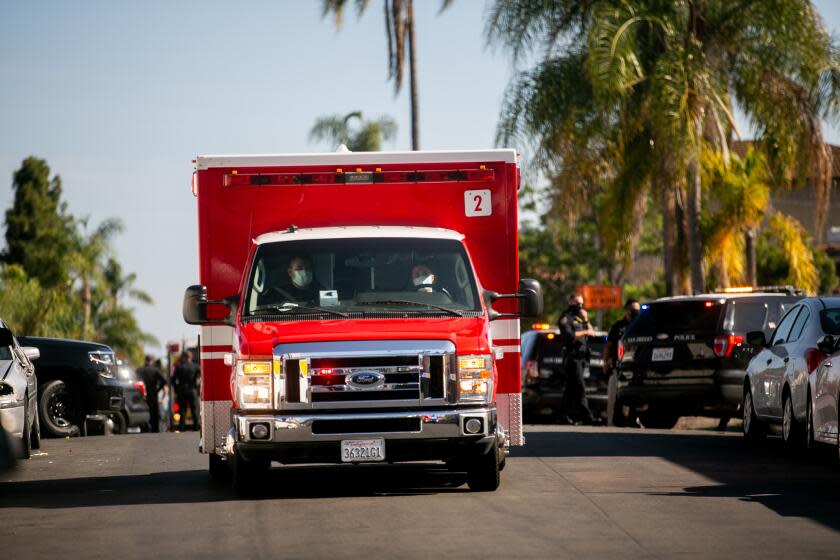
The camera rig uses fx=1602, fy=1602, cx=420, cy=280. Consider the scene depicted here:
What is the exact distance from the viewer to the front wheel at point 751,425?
18234 mm

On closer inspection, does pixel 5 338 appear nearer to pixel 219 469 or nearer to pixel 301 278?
pixel 219 469

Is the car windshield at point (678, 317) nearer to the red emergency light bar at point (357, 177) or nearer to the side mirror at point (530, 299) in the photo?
the red emergency light bar at point (357, 177)

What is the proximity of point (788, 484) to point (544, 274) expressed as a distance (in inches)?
2051

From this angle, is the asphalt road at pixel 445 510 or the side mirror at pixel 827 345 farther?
the side mirror at pixel 827 345

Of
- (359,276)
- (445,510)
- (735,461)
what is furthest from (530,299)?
(735,461)

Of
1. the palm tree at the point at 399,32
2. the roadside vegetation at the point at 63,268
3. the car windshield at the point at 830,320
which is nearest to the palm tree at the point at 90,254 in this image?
the roadside vegetation at the point at 63,268

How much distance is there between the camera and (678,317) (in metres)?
21.4

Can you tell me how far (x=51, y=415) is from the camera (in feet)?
72.8

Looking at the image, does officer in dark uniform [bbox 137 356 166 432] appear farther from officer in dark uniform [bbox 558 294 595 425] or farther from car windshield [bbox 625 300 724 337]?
car windshield [bbox 625 300 724 337]

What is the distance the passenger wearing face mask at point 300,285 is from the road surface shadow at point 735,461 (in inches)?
126

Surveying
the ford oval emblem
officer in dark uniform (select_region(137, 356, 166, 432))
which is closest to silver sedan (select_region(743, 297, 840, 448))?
the ford oval emblem

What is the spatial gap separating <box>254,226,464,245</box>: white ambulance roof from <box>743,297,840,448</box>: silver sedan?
14.2ft

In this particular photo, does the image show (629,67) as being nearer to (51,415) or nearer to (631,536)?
(51,415)

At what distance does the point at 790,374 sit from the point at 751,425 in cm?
210
